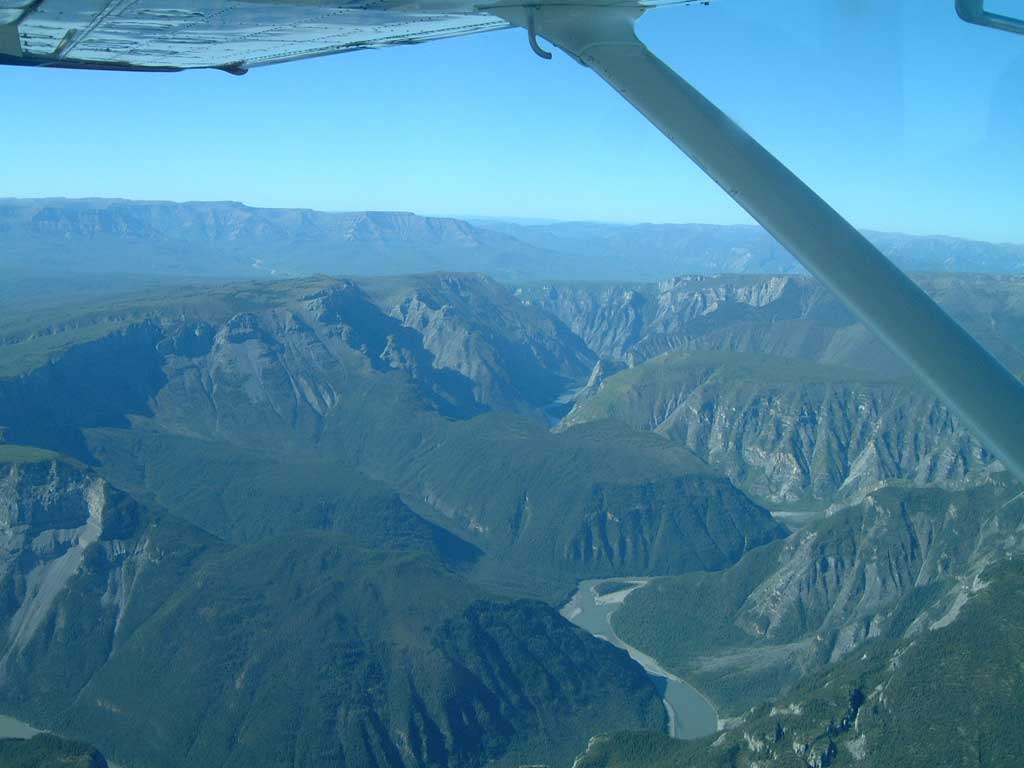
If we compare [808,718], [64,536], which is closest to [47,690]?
[64,536]

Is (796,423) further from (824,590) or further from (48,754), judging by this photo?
(48,754)

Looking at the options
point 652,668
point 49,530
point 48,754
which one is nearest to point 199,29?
point 48,754

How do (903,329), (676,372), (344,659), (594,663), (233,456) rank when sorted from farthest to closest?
(676,372)
(233,456)
(594,663)
(344,659)
(903,329)

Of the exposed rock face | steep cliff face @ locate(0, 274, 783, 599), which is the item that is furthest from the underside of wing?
steep cliff face @ locate(0, 274, 783, 599)

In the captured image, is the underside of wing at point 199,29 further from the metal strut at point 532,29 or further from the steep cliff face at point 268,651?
the steep cliff face at point 268,651

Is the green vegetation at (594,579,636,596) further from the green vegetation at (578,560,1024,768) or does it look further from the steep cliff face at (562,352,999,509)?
the green vegetation at (578,560,1024,768)

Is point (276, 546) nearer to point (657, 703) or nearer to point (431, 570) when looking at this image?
point (431, 570)
